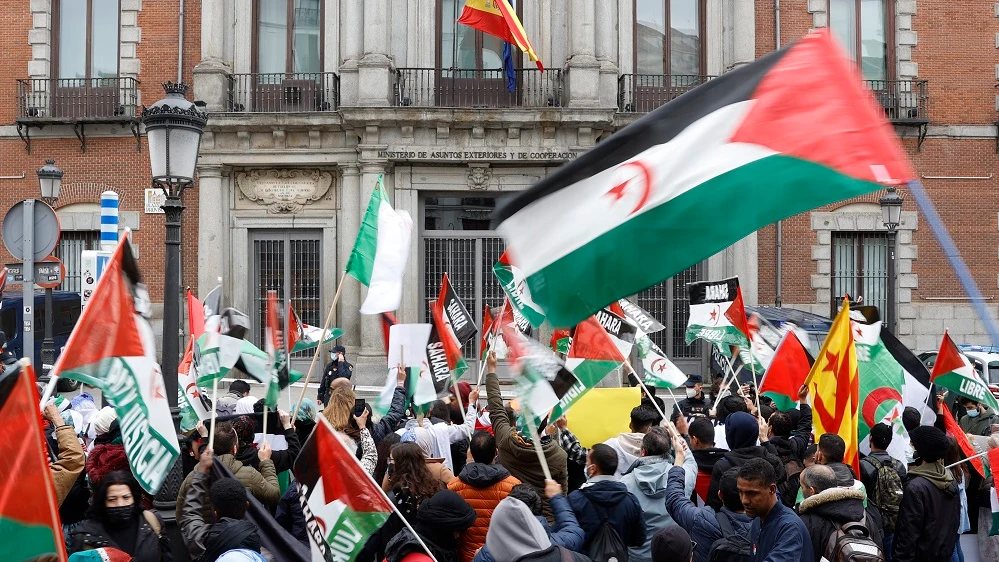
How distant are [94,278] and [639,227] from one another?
10089mm

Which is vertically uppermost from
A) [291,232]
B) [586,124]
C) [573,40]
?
[573,40]

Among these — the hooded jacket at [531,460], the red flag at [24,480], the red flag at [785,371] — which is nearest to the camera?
the red flag at [24,480]

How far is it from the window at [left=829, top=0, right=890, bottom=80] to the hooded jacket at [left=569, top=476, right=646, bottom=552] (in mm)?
18286

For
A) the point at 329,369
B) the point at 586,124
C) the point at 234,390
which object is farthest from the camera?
the point at 586,124

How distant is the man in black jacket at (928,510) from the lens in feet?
19.9

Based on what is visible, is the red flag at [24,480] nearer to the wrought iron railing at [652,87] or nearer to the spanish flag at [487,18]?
the spanish flag at [487,18]

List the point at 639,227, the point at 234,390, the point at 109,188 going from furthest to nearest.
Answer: the point at 109,188 < the point at 234,390 < the point at 639,227

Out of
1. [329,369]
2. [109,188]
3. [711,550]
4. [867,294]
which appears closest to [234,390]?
[329,369]

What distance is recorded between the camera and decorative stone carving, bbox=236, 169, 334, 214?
797 inches

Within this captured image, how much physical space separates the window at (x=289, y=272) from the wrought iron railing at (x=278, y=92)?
104 inches

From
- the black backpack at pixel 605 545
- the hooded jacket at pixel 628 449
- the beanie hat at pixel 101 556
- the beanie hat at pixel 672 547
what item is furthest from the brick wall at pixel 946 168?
the beanie hat at pixel 101 556

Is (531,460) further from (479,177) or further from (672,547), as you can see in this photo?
(479,177)

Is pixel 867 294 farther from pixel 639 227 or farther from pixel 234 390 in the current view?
pixel 639 227

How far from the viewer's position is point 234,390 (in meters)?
11.0
